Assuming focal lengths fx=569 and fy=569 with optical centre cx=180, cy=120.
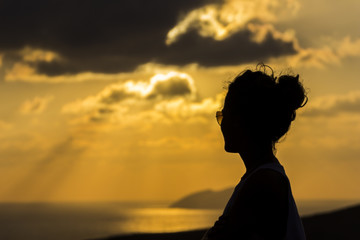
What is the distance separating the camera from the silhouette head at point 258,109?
285cm

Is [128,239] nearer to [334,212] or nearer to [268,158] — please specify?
[334,212]

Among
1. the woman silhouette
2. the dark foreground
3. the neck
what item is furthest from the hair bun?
the dark foreground

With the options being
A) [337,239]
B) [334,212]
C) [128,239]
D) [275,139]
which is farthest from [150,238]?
[275,139]

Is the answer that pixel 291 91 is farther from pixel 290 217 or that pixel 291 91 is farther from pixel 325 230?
pixel 325 230

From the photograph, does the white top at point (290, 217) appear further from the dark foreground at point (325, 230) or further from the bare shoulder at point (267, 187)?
the dark foreground at point (325, 230)

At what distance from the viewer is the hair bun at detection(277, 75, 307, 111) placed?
9.49ft

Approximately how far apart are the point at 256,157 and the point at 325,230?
12.2m

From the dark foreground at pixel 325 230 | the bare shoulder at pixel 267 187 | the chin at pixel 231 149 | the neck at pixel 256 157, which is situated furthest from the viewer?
the dark foreground at pixel 325 230

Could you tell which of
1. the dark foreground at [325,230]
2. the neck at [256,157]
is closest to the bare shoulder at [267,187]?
the neck at [256,157]

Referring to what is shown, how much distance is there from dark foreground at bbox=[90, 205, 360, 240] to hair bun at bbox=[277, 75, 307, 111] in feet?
36.5

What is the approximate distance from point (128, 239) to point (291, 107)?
12.3m

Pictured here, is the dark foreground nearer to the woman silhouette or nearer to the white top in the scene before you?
the woman silhouette

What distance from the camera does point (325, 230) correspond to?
47.0 ft

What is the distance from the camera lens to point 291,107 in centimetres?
291
